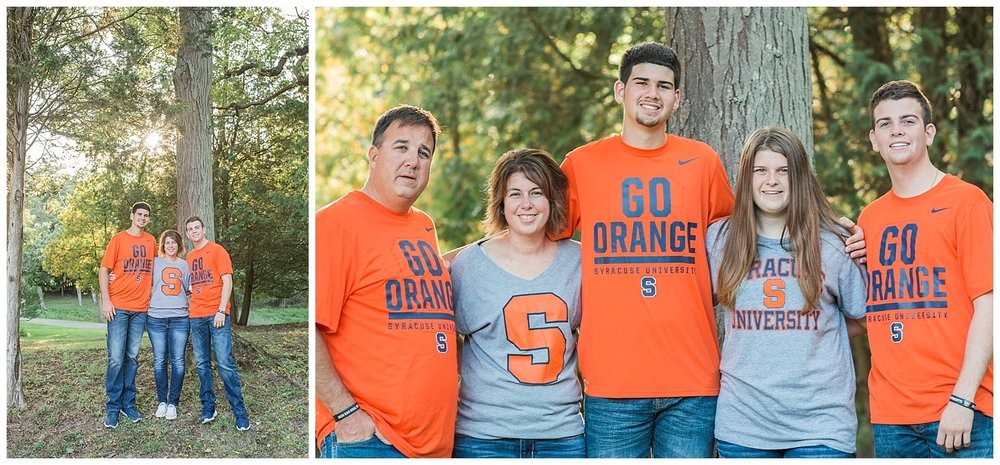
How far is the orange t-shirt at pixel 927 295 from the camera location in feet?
8.86

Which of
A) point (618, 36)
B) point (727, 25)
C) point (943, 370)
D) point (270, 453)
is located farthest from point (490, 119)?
point (943, 370)

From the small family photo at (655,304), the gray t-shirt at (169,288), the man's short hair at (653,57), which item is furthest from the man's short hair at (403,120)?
the gray t-shirt at (169,288)

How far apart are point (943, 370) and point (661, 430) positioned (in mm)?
888

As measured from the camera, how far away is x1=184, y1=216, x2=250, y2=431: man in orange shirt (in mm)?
3275

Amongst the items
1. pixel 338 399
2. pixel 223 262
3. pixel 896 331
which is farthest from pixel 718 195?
pixel 223 262

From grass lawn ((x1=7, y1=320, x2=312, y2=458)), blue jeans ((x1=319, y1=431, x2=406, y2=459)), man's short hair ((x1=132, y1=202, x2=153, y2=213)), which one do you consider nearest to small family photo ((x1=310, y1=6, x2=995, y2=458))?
blue jeans ((x1=319, y1=431, x2=406, y2=459))

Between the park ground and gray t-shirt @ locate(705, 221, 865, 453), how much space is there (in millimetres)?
1584

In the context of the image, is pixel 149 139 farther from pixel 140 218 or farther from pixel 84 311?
pixel 84 311

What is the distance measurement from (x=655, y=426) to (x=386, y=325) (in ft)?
3.12

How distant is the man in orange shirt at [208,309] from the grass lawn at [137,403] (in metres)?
0.03

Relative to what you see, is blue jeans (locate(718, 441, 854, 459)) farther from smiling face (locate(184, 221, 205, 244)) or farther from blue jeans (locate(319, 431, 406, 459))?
smiling face (locate(184, 221, 205, 244))

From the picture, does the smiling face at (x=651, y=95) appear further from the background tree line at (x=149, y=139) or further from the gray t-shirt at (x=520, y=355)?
the background tree line at (x=149, y=139)

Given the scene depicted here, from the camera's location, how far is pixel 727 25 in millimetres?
3535

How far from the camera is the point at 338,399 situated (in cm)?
282
